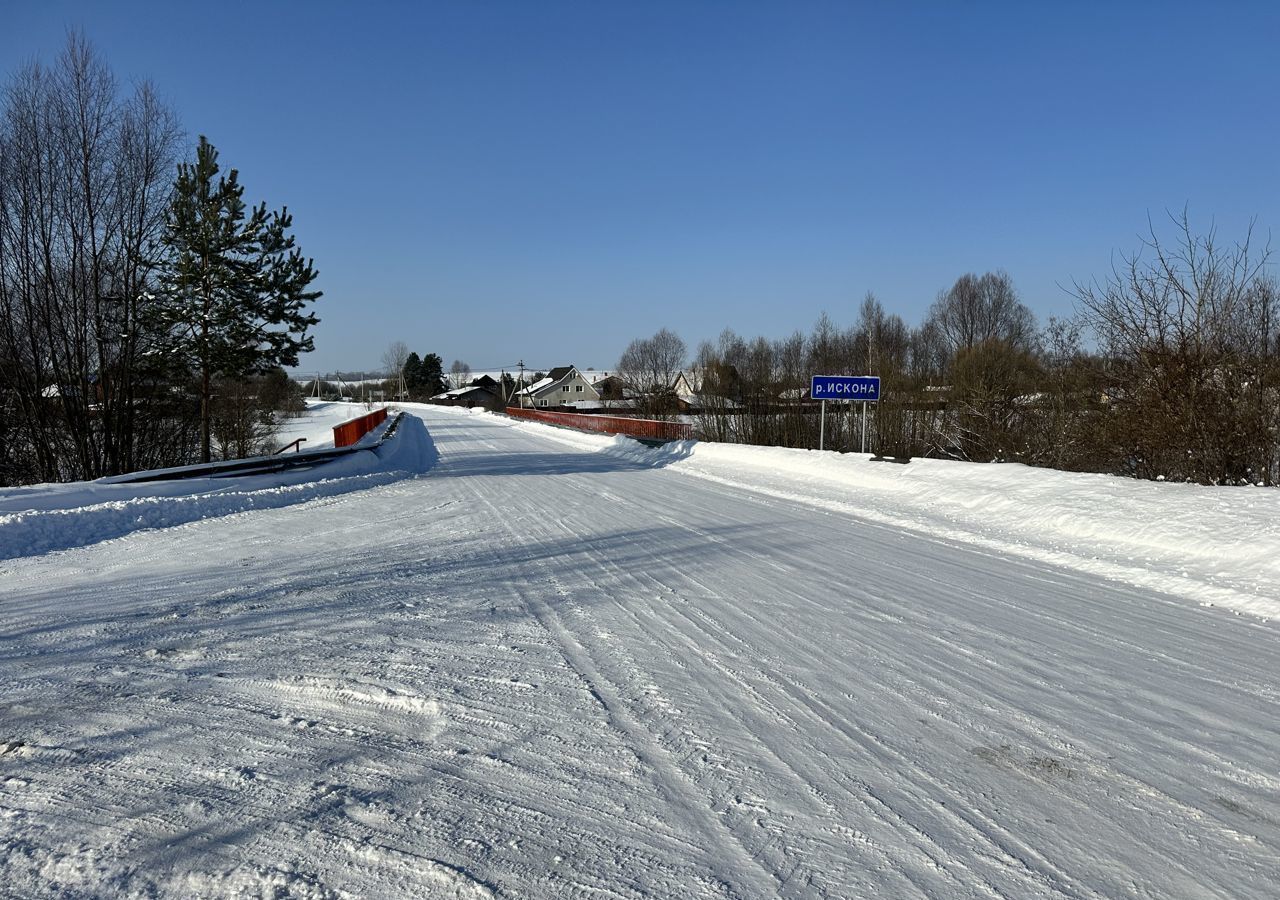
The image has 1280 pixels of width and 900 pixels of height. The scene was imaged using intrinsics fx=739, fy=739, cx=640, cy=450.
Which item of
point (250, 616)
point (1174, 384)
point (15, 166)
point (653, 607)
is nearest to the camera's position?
point (250, 616)

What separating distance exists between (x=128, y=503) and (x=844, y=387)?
18.1 metres

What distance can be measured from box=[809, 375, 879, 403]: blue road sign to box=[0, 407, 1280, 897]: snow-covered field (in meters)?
12.5

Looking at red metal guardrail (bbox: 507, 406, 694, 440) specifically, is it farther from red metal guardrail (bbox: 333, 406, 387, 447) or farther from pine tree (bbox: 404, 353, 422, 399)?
pine tree (bbox: 404, 353, 422, 399)

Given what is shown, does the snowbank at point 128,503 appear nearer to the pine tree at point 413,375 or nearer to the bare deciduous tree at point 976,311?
the bare deciduous tree at point 976,311

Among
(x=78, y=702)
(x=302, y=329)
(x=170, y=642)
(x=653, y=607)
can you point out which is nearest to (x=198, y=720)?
(x=78, y=702)

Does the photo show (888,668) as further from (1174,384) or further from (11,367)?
(11,367)

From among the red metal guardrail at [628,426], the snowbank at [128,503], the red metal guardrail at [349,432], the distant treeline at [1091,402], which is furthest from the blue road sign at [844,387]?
the red metal guardrail at [349,432]

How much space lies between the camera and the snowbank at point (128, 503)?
33.6 ft

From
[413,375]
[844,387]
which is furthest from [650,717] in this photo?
[413,375]

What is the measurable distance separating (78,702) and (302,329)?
70.3 ft

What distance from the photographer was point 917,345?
59969 mm

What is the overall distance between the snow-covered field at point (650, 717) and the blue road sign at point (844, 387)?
12472 mm

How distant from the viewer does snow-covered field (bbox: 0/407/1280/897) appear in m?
2.94

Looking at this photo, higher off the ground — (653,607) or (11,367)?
(11,367)
